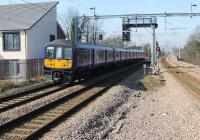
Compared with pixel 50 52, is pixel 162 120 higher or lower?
lower

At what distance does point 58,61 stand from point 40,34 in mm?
16835

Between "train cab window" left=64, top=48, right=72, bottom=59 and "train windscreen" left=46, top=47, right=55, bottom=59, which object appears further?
"train windscreen" left=46, top=47, right=55, bottom=59

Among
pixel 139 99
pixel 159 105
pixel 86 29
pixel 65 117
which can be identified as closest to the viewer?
pixel 65 117

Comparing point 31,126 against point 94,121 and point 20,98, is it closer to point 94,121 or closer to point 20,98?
point 94,121

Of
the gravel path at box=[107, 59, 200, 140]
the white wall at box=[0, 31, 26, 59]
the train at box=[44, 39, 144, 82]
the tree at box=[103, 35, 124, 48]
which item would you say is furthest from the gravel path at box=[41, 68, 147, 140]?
the tree at box=[103, 35, 124, 48]

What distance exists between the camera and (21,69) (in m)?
31.8

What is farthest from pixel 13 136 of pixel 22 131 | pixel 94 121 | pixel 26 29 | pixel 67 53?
pixel 26 29

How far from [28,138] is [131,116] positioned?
478cm

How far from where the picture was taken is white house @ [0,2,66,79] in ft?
124

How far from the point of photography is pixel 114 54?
44.2m

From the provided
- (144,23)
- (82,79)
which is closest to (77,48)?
(82,79)

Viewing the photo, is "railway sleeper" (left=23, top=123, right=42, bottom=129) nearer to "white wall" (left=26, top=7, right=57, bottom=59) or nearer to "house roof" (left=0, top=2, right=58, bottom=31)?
"house roof" (left=0, top=2, right=58, bottom=31)

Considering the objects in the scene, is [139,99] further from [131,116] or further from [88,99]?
[131,116]

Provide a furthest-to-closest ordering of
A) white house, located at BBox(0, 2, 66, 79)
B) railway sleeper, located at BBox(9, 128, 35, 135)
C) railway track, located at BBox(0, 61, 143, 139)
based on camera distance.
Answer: white house, located at BBox(0, 2, 66, 79), railway sleeper, located at BBox(9, 128, 35, 135), railway track, located at BBox(0, 61, 143, 139)
